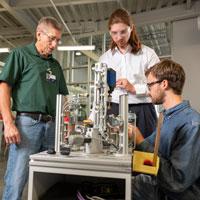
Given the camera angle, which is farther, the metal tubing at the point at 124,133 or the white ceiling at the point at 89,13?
the white ceiling at the point at 89,13

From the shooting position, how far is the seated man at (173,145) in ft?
3.34

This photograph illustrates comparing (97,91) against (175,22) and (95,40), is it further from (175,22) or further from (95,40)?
(95,40)

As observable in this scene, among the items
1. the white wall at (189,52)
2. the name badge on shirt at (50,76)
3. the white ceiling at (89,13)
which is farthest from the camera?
the white wall at (189,52)

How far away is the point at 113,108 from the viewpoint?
4.95 ft

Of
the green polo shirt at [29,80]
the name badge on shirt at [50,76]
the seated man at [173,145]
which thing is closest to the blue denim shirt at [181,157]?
the seated man at [173,145]

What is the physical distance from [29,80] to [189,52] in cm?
386

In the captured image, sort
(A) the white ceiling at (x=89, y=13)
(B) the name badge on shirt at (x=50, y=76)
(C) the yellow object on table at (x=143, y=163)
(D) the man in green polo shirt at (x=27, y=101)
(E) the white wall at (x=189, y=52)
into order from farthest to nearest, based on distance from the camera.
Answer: (E) the white wall at (x=189, y=52) → (A) the white ceiling at (x=89, y=13) → (B) the name badge on shirt at (x=50, y=76) → (D) the man in green polo shirt at (x=27, y=101) → (C) the yellow object on table at (x=143, y=163)

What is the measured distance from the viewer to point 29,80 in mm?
1590

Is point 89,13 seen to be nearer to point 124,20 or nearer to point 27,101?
point 124,20

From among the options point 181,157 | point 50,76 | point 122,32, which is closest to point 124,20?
point 122,32

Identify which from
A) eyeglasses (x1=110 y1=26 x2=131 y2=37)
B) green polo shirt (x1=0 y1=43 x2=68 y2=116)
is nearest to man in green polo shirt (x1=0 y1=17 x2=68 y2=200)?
green polo shirt (x1=0 y1=43 x2=68 y2=116)

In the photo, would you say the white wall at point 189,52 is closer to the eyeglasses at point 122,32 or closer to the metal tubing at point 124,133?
the eyeglasses at point 122,32

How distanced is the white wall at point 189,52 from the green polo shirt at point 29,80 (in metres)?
3.54

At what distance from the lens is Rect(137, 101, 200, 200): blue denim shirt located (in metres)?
1.02
